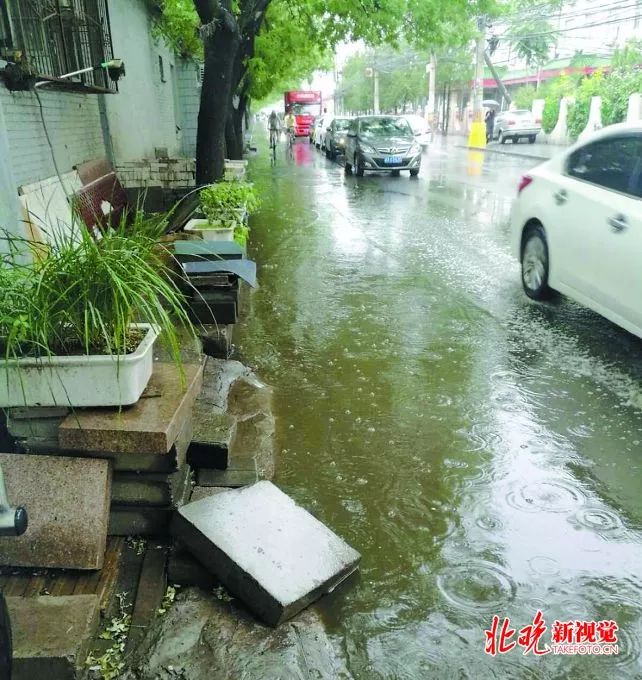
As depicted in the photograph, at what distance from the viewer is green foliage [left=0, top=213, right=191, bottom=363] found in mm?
2611

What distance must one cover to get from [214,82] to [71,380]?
22.0 feet

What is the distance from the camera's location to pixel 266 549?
2.60 metres

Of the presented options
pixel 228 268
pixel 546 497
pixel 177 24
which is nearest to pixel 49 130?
pixel 228 268

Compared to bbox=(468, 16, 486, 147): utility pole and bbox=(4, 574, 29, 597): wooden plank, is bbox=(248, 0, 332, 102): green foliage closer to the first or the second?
bbox=(4, 574, 29, 597): wooden plank

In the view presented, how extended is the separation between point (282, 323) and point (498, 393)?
Result: 221cm

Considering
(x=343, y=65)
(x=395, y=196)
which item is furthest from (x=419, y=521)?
(x=343, y=65)

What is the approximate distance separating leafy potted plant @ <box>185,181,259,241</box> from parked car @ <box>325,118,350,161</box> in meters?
18.3

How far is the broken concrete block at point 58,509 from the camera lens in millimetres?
2469

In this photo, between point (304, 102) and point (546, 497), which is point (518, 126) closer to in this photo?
point (304, 102)

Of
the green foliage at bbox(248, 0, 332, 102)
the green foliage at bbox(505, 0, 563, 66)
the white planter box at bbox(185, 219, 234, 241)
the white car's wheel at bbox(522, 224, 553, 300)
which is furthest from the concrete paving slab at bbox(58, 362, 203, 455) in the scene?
the green foliage at bbox(505, 0, 563, 66)

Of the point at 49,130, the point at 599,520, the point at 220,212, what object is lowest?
the point at 599,520

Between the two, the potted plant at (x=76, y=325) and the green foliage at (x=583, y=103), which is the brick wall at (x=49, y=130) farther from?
the green foliage at (x=583, y=103)

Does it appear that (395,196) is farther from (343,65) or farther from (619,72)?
(343,65)

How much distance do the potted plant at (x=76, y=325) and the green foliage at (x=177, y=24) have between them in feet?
39.1
